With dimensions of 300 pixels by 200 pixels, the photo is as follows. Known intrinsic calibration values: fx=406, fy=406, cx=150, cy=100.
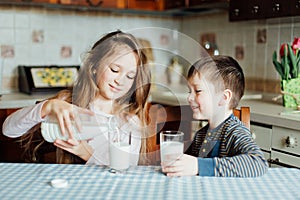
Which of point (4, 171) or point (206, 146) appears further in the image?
point (206, 146)

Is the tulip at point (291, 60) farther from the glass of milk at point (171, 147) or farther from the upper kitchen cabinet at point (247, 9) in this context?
the glass of milk at point (171, 147)

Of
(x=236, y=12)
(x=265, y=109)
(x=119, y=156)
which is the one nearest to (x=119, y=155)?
(x=119, y=156)

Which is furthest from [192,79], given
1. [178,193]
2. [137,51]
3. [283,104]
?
[283,104]

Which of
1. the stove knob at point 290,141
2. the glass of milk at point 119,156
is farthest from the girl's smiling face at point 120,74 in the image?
the stove knob at point 290,141

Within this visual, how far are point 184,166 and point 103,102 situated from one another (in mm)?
471

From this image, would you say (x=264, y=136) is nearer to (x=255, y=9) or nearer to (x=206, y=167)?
(x=255, y=9)

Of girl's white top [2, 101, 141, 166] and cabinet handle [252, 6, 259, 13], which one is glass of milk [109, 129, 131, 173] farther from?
cabinet handle [252, 6, 259, 13]

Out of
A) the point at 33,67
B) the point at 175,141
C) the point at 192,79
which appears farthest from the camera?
the point at 33,67

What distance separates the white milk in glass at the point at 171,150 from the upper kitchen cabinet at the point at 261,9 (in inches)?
49.5

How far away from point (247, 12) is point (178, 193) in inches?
63.0

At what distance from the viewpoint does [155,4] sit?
295cm

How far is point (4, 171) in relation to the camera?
1.16m

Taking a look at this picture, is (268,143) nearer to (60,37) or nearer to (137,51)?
(137,51)

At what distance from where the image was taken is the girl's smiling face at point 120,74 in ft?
4.11
